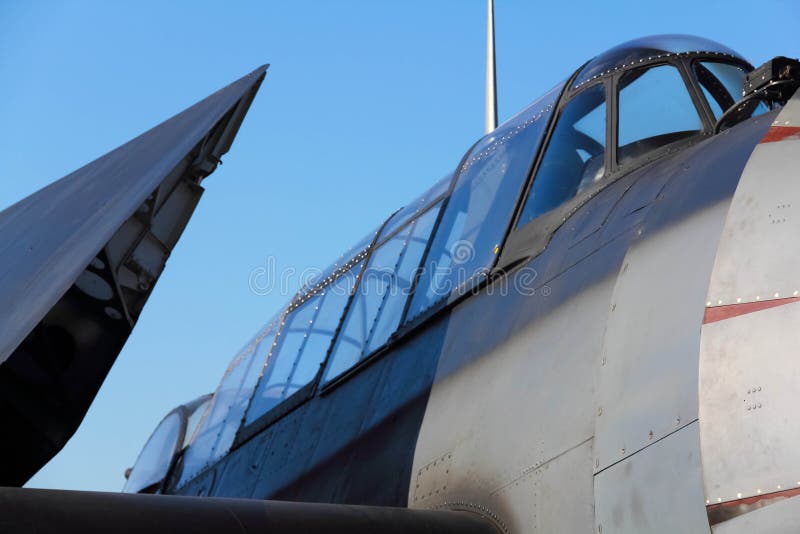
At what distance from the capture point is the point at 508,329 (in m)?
5.07

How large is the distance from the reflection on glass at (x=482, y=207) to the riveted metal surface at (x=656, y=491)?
2123mm

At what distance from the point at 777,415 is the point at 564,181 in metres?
2.63

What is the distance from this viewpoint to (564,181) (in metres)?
5.62

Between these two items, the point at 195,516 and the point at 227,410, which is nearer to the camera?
the point at 195,516

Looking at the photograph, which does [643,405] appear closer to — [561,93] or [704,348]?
[704,348]

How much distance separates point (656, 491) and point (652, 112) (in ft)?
8.82

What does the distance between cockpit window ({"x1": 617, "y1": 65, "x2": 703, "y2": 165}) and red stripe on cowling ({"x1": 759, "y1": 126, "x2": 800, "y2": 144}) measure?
1.43 m

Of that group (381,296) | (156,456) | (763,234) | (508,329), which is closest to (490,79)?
(156,456)

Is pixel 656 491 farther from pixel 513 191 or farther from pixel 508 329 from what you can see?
pixel 513 191

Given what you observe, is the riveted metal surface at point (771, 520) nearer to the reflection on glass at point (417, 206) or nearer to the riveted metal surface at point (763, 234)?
the riveted metal surface at point (763, 234)

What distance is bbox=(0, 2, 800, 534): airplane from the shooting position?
345 centimetres

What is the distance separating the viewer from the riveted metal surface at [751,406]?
3143mm

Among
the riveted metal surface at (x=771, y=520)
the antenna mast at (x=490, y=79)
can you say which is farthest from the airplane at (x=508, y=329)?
the antenna mast at (x=490, y=79)

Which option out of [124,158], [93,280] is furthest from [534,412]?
[124,158]
